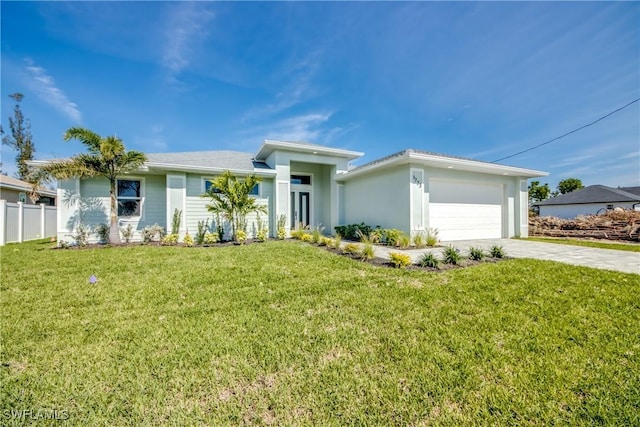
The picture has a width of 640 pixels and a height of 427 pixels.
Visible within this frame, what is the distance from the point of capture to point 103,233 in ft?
31.2

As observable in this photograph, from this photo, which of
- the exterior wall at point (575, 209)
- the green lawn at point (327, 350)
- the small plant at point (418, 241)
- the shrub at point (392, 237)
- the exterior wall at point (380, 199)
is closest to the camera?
the green lawn at point (327, 350)

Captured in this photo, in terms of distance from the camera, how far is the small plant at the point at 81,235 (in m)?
8.98

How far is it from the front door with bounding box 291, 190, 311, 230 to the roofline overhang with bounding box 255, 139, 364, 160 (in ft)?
8.31

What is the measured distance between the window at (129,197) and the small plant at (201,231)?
2621 millimetres

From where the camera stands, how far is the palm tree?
27.5 feet

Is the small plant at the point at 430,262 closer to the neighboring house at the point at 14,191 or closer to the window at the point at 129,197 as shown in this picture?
the window at the point at 129,197

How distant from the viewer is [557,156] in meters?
17.0

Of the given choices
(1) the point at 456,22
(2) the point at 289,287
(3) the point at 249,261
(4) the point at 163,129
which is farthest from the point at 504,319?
(4) the point at 163,129

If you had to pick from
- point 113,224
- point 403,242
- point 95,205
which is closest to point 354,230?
point 403,242

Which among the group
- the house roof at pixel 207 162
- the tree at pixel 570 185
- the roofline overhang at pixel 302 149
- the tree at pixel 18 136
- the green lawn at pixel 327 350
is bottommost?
the green lawn at pixel 327 350

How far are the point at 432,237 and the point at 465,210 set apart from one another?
3023 mm

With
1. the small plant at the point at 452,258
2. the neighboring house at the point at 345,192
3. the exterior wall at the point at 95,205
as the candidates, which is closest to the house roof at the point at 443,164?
the neighboring house at the point at 345,192

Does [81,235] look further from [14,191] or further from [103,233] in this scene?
[14,191]

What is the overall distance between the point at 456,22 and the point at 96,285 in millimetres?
11972
